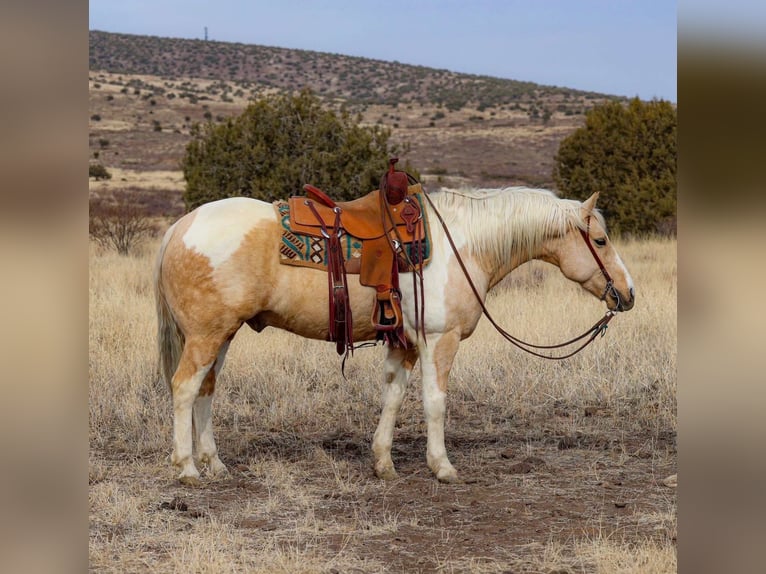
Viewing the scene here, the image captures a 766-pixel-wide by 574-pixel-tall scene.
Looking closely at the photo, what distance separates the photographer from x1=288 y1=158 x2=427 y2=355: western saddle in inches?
212

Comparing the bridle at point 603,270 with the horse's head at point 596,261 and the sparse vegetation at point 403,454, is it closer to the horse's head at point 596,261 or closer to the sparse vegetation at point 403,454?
the horse's head at point 596,261

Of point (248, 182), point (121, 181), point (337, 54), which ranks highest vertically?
point (337, 54)

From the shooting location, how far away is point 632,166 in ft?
59.0

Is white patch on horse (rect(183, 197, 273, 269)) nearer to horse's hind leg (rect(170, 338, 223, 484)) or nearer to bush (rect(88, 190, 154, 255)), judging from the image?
horse's hind leg (rect(170, 338, 223, 484))

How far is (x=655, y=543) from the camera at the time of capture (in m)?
4.38

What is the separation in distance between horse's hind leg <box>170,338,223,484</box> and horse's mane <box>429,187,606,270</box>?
1.81 metres

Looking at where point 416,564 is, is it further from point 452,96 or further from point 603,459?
point 452,96

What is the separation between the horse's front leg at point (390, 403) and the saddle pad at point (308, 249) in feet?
2.44

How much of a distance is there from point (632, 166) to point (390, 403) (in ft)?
44.9

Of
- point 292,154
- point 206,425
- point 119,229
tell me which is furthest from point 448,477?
point 119,229

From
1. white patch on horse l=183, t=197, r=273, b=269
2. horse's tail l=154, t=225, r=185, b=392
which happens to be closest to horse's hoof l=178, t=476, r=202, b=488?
horse's tail l=154, t=225, r=185, b=392

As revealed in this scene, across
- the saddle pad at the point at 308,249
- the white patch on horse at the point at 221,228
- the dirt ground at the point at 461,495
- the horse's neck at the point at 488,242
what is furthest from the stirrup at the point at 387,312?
the dirt ground at the point at 461,495
